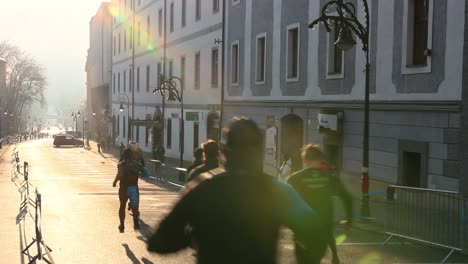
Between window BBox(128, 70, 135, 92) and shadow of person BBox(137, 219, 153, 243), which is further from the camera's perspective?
window BBox(128, 70, 135, 92)

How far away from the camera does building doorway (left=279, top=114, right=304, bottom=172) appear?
23828 mm

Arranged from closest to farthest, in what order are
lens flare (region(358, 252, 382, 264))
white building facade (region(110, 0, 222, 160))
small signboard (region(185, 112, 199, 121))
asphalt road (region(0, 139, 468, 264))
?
lens flare (region(358, 252, 382, 264)) < asphalt road (region(0, 139, 468, 264)) < white building facade (region(110, 0, 222, 160)) < small signboard (region(185, 112, 199, 121))

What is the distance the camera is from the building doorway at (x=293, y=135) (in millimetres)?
23828

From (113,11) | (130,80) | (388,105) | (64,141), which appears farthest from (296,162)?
(64,141)

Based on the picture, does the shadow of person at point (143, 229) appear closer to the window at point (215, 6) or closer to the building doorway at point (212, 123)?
the building doorway at point (212, 123)

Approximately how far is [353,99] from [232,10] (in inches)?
535

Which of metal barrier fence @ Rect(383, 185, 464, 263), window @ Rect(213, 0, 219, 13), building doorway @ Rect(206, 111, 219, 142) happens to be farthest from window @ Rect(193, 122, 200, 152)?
metal barrier fence @ Rect(383, 185, 464, 263)

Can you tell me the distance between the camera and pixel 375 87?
59.9 feet

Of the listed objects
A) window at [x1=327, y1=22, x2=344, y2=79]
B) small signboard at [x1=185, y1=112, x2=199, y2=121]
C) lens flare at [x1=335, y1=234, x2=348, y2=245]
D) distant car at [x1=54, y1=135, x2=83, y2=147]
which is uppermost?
window at [x1=327, y1=22, x2=344, y2=79]

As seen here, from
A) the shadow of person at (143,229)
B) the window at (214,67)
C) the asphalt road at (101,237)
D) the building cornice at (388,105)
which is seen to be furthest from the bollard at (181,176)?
the shadow of person at (143,229)

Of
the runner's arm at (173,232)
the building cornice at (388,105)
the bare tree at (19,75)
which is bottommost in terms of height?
the runner's arm at (173,232)

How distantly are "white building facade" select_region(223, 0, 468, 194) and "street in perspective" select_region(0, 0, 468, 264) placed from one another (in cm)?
5

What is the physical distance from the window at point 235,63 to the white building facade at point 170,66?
2.15m

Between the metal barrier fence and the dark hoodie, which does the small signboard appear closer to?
the dark hoodie
